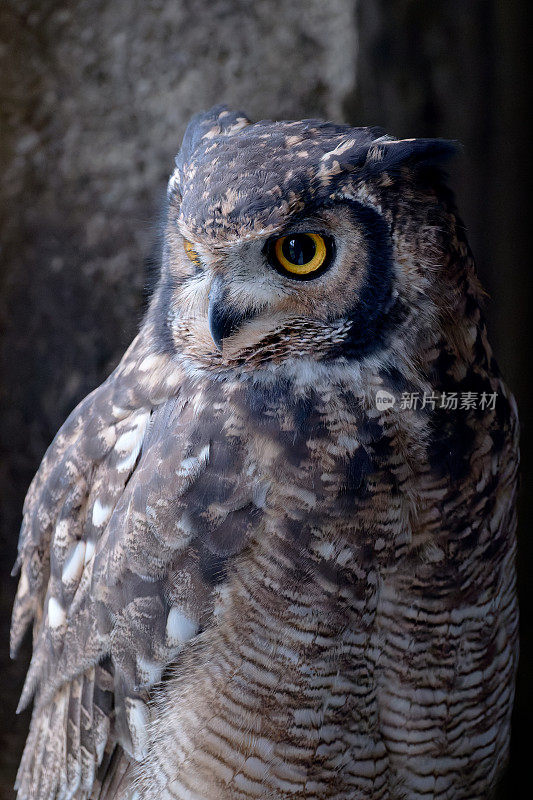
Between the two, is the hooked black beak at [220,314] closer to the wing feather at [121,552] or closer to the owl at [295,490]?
the owl at [295,490]

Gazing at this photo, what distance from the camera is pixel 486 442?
103cm

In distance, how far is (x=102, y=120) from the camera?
1.50m

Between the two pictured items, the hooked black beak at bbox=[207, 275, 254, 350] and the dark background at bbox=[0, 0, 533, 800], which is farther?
the dark background at bbox=[0, 0, 533, 800]

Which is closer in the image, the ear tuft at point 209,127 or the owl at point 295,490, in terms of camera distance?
the owl at point 295,490

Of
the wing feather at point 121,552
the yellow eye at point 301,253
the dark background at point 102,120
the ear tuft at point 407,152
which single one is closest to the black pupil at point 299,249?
the yellow eye at point 301,253

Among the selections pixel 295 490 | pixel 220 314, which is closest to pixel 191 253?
pixel 220 314

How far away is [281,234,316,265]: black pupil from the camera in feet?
2.80

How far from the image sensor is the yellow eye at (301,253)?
851 mm

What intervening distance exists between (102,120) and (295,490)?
40.0 inches

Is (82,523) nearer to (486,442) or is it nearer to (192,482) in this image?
(192,482)

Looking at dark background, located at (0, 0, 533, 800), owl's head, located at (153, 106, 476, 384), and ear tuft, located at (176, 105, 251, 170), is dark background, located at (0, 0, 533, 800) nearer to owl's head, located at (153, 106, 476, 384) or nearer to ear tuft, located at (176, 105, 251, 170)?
ear tuft, located at (176, 105, 251, 170)

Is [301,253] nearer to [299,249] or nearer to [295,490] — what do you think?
[299,249]

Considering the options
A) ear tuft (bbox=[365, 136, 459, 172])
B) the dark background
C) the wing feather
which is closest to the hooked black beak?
the wing feather

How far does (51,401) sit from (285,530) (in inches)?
33.5
